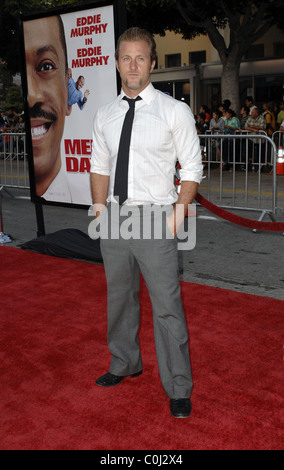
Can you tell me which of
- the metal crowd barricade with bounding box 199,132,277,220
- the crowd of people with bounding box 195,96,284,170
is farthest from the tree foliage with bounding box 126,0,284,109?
A: the metal crowd barricade with bounding box 199,132,277,220

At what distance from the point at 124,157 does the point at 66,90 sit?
360cm

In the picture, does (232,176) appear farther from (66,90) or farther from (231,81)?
(231,81)

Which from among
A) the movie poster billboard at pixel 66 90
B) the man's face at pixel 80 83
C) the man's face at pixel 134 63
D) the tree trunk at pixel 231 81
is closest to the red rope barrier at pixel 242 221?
the movie poster billboard at pixel 66 90

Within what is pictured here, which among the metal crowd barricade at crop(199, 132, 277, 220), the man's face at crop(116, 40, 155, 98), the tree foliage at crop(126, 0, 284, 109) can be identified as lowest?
the metal crowd barricade at crop(199, 132, 277, 220)

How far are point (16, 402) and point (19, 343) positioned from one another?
874 mm

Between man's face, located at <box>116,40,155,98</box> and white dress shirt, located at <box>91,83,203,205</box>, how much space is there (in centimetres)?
8

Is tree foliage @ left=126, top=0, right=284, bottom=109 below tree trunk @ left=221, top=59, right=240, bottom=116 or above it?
above

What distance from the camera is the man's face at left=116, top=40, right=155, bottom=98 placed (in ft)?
9.59

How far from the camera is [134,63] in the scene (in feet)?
9.59

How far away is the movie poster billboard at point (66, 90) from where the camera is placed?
5855mm

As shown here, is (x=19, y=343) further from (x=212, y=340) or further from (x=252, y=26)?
(x=252, y=26)

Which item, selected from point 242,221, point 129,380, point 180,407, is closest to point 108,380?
point 129,380

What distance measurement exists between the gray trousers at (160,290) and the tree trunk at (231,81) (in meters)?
17.3

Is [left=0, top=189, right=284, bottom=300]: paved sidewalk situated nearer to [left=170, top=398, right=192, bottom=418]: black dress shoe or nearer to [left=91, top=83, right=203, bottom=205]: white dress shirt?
[left=170, top=398, right=192, bottom=418]: black dress shoe
